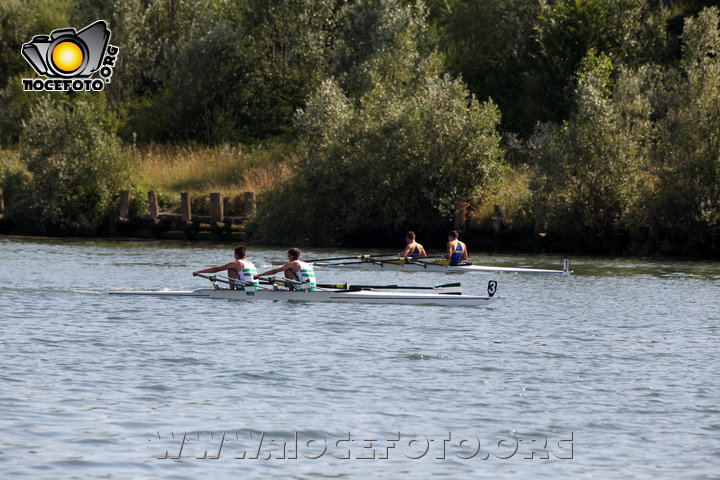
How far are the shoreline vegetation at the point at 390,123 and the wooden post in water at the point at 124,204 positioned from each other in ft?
1.85

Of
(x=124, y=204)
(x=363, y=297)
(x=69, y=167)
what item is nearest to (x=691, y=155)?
(x=363, y=297)

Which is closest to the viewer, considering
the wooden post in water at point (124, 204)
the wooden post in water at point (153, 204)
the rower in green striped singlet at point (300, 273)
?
the rower in green striped singlet at point (300, 273)

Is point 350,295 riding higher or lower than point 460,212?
lower

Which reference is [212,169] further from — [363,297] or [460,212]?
[363,297]

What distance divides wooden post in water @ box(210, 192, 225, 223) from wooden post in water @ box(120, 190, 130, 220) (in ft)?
16.1

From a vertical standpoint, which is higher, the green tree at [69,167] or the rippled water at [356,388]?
the green tree at [69,167]

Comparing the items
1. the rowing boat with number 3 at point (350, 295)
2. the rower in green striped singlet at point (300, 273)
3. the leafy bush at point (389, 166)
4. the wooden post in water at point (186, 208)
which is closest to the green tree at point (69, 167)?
the wooden post in water at point (186, 208)

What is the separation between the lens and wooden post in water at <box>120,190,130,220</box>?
190 feet

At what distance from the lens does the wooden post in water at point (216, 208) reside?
183ft

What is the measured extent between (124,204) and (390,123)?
1600cm

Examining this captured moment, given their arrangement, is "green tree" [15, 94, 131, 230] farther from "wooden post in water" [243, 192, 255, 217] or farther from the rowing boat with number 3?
the rowing boat with number 3

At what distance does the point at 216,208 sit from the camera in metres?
56.2

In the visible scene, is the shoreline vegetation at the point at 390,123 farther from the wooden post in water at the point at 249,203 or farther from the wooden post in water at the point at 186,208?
the wooden post in water at the point at 186,208

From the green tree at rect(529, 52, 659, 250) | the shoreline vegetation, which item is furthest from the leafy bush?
the green tree at rect(529, 52, 659, 250)
